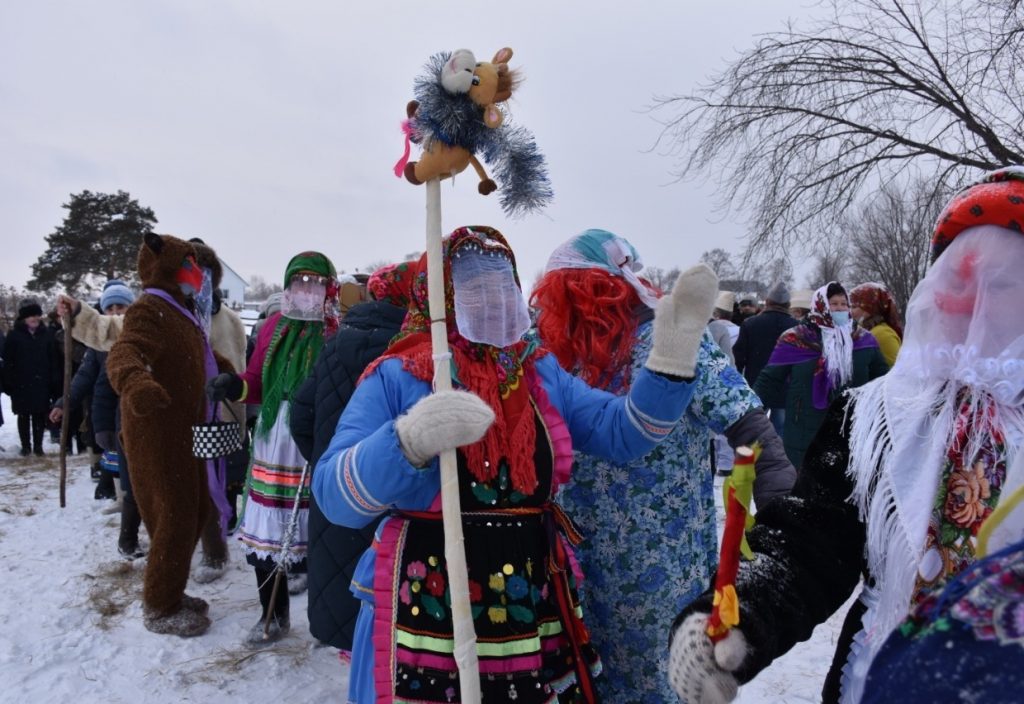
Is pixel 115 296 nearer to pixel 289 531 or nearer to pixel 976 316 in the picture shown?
pixel 289 531

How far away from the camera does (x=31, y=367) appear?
27.9ft

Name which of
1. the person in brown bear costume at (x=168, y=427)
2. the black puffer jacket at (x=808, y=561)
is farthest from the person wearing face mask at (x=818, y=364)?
the person in brown bear costume at (x=168, y=427)

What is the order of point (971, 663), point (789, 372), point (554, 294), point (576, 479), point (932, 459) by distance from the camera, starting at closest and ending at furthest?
1. point (971, 663)
2. point (932, 459)
3. point (576, 479)
4. point (554, 294)
5. point (789, 372)

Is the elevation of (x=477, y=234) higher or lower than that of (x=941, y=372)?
higher

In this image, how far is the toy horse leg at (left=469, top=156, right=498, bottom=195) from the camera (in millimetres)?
1829

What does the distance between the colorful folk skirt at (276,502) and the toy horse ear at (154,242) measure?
1130 millimetres

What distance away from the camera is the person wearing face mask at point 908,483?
49.5 inches

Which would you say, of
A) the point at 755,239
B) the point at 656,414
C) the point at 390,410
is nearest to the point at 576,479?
the point at 656,414

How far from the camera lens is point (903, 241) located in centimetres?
1363

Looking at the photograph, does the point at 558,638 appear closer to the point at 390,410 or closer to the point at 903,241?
the point at 390,410

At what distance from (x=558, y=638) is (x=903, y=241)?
14.6 metres

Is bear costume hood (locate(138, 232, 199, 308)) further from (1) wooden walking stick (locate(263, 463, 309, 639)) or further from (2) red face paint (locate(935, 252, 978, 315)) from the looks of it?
(2) red face paint (locate(935, 252, 978, 315))

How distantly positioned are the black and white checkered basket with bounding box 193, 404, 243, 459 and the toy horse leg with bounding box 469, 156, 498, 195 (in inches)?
102

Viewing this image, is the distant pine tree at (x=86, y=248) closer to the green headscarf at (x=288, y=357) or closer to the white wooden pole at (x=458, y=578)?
the green headscarf at (x=288, y=357)
